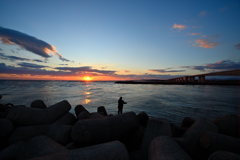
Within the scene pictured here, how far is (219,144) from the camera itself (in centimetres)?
212

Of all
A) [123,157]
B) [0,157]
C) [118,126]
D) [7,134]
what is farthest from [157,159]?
[7,134]

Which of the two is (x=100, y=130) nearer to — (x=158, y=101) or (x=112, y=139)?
(x=112, y=139)

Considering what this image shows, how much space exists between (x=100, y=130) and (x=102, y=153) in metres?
0.84

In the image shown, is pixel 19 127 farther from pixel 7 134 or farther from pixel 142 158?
pixel 142 158

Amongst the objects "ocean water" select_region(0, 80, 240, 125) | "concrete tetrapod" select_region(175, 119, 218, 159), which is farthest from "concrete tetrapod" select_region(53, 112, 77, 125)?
"ocean water" select_region(0, 80, 240, 125)

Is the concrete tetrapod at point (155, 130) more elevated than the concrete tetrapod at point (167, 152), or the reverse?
the concrete tetrapod at point (167, 152)

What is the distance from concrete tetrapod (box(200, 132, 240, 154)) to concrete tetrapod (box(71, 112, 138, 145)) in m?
1.70

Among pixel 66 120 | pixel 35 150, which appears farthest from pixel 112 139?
pixel 66 120

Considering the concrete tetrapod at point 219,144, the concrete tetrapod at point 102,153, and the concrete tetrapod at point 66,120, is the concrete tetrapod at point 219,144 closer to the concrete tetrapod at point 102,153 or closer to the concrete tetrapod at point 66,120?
the concrete tetrapod at point 102,153

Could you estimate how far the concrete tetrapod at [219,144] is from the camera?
84.1 inches

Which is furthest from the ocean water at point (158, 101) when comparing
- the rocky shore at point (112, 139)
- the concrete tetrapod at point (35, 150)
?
the concrete tetrapod at point (35, 150)

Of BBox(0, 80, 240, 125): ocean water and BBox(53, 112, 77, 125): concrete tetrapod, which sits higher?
BBox(53, 112, 77, 125): concrete tetrapod

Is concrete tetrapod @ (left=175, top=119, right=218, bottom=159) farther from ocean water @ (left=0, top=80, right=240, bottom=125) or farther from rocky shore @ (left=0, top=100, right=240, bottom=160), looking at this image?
ocean water @ (left=0, top=80, right=240, bottom=125)

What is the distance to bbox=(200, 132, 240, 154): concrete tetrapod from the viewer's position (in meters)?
2.14
